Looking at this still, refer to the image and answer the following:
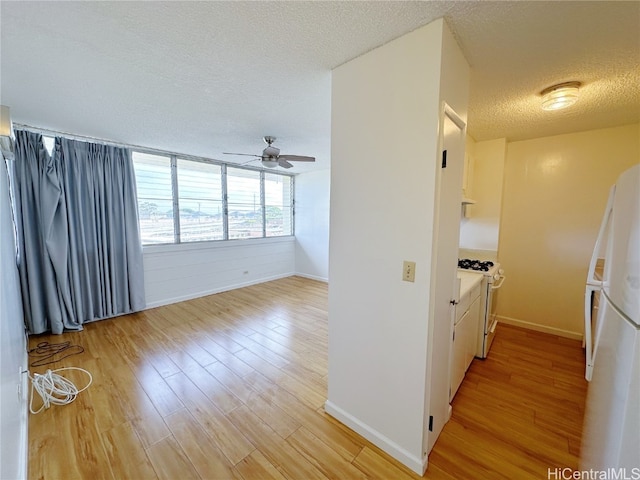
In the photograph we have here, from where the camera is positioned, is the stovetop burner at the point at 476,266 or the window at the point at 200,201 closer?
the stovetop burner at the point at 476,266

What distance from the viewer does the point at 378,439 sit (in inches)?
62.2

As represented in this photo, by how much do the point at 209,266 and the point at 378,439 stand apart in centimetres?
398

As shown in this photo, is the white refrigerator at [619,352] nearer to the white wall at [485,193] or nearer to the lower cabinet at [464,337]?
the lower cabinet at [464,337]

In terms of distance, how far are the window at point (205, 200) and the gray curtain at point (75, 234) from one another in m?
0.34

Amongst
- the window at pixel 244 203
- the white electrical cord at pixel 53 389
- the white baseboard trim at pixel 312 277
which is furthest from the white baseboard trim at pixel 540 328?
the white electrical cord at pixel 53 389

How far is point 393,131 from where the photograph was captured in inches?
54.5

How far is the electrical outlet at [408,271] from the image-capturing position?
53.6 inches

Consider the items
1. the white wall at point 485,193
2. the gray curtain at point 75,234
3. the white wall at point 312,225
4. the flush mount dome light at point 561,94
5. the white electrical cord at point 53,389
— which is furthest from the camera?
the white wall at point 312,225

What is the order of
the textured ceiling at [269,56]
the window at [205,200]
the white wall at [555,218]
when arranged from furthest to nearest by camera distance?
the window at [205,200]
the white wall at [555,218]
the textured ceiling at [269,56]

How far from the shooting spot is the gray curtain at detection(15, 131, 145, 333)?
2.86 m

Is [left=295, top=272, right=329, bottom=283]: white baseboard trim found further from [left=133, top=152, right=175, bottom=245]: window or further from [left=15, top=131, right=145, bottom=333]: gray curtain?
[left=15, top=131, right=145, bottom=333]: gray curtain

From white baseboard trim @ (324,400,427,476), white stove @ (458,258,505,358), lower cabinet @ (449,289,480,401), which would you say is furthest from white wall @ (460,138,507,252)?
white baseboard trim @ (324,400,427,476)

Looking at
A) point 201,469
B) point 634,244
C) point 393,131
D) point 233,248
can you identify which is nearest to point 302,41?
point 393,131

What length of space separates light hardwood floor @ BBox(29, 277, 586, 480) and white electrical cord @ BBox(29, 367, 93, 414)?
0.10m
